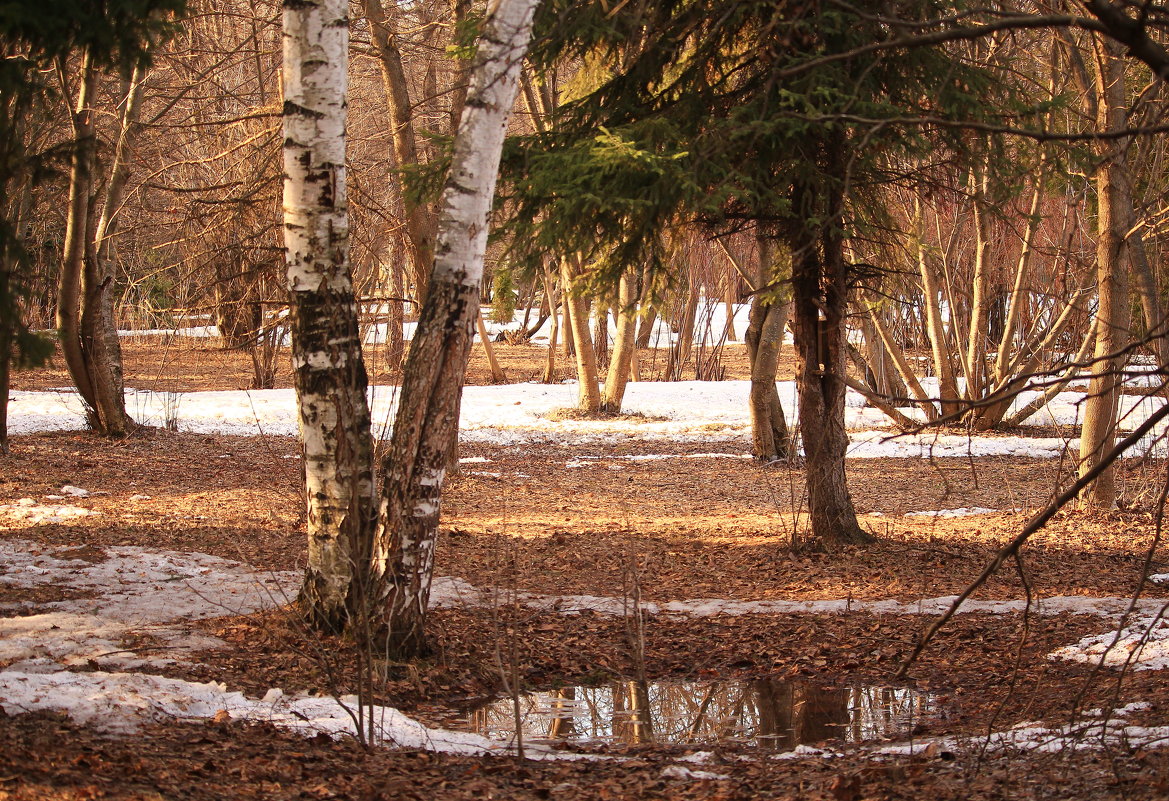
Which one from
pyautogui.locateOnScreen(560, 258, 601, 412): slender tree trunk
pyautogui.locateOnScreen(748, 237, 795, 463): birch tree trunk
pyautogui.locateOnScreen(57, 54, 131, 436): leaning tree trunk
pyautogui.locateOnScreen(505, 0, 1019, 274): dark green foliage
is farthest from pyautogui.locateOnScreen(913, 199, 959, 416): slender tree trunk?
pyautogui.locateOnScreen(57, 54, 131, 436): leaning tree trunk

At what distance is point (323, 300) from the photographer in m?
5.39

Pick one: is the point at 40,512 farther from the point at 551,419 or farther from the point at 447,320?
the point at 551,419

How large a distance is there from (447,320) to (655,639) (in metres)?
2.52

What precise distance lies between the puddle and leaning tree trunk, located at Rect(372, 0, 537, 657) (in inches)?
37.0

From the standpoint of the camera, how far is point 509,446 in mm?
15734

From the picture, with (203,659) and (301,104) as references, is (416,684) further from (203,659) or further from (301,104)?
(301,104)

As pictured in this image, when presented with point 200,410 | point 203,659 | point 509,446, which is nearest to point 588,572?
point 203,659

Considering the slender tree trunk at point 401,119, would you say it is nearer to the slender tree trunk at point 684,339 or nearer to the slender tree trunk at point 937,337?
the slender tree trunk at point 937,337

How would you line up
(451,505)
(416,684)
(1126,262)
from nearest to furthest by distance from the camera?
(416,684) < (1126,262) < (451,505)

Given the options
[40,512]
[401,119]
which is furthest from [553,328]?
[40,512]

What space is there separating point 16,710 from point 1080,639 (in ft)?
18.3

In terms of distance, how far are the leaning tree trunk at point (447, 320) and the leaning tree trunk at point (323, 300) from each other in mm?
203

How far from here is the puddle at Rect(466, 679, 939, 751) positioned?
482 cm

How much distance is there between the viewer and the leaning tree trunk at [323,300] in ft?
17.1
